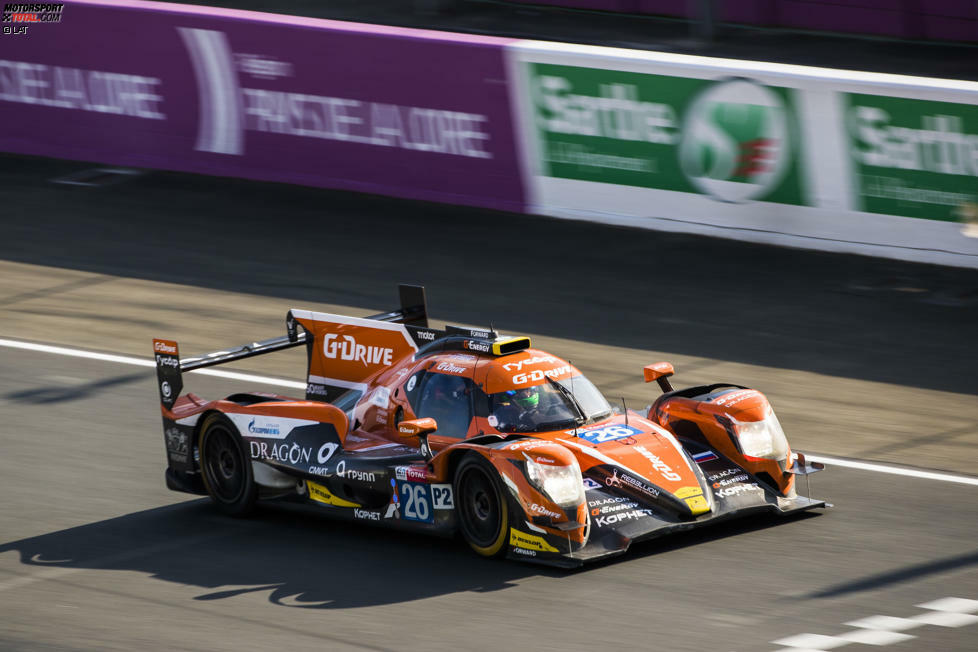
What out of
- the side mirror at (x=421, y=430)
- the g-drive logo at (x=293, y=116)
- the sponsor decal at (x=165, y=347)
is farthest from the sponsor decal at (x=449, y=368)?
the g-drive logo at (x=293, y=116)

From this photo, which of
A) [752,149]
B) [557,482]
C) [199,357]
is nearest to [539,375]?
[557,482]

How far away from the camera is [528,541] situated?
33.0ft

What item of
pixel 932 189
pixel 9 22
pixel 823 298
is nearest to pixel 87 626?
pixel 823 298

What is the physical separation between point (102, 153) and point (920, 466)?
15088mm

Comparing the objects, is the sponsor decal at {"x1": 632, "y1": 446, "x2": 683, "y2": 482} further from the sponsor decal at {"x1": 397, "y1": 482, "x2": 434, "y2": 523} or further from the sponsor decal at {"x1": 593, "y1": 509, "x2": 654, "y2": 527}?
the sponsor decal at {"x1": 397, "y1": 482, "x2": 434, "y2": 523}

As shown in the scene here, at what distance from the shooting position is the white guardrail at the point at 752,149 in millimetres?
17562

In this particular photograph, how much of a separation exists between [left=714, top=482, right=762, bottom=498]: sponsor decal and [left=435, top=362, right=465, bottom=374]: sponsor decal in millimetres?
1948

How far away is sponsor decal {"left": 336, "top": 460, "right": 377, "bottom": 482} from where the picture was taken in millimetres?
10938

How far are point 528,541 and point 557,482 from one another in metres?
0.44

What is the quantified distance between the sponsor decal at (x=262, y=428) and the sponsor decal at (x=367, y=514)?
97 cm

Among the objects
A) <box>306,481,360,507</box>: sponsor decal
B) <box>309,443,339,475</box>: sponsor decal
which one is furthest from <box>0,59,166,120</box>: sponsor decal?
<box>306,481,360,507</box>: sponsor decal

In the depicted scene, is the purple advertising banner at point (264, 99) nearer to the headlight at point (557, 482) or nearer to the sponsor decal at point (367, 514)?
the sponsor decal at point (367, 514)

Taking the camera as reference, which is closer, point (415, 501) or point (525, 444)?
point (525, 444)

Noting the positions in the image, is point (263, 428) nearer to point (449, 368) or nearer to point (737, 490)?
point (449, 368)
